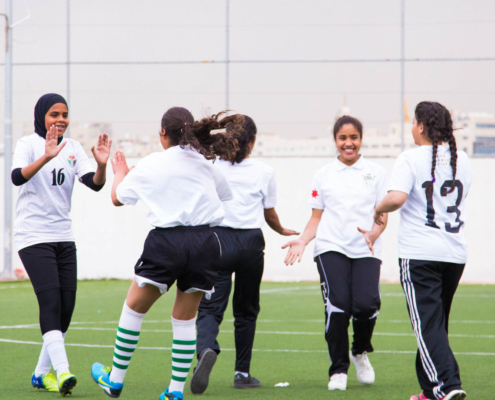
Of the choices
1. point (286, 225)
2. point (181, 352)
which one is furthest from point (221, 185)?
point (286, 225)

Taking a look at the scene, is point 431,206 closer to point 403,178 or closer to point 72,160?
point 403,178

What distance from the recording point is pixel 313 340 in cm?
825

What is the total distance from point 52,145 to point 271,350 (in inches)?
127

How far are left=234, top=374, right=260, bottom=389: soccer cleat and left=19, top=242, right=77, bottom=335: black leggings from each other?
1.28m

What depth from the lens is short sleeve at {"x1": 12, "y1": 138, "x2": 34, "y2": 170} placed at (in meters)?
5.40

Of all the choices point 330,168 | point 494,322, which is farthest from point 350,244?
point 494,322

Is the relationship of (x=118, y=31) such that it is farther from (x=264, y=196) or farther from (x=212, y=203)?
(x=212, y=203)

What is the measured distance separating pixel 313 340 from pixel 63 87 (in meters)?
10.7

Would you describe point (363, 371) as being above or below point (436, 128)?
below

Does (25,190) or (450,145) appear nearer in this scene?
(450,145)

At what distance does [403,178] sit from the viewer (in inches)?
189

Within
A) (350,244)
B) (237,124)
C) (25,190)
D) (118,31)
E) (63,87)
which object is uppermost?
(118,31)

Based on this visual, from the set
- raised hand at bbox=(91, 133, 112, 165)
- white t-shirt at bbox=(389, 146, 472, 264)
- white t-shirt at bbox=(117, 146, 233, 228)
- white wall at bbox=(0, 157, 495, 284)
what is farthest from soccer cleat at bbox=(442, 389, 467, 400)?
white wall at bbox=(0, 157, 495, 284)

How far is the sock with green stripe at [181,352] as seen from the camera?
4871 millimetres
